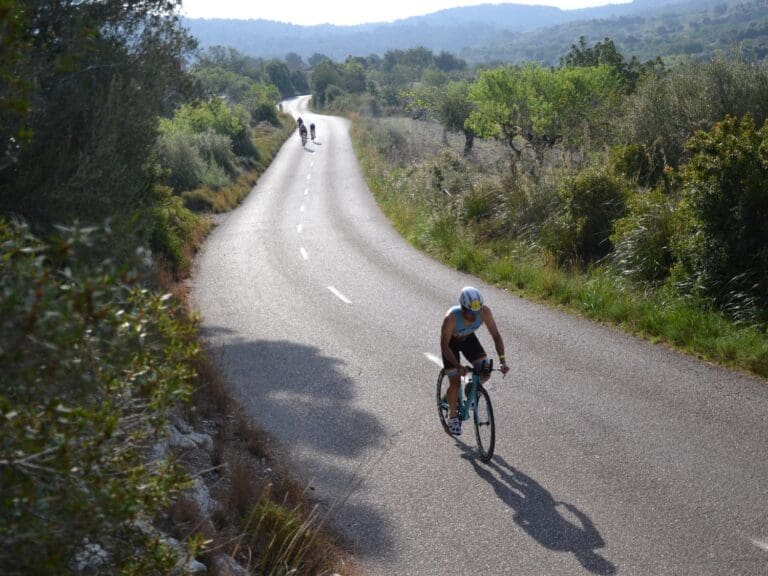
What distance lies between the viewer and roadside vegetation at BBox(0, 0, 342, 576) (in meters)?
2.65

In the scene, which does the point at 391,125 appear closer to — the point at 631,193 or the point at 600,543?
the point at 631,193

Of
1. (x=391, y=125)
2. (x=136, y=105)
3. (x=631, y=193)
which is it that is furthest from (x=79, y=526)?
(x=391, y=125)

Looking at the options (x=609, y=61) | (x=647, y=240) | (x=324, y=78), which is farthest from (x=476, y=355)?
(x=324, y=78)

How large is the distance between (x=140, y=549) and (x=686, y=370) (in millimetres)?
7782

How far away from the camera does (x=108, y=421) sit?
2.85m

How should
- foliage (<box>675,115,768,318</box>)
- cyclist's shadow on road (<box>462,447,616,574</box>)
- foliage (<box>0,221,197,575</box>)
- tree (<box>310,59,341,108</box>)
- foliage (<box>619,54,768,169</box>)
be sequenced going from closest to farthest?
foliage (<box>0,221,197,575</box>), cyclist's shadow on road (<box>462,447,616,574</box>), foliage (<box>675,115,768,318</box>), foliage (<box>619,54,768,169</box>), tree (<box>310,59,341,108</box>)

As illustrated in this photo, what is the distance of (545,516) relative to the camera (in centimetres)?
664

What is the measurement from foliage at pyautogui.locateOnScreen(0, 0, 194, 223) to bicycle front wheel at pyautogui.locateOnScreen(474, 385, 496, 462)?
4268 mm

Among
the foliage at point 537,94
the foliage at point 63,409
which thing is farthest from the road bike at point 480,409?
the foliage at point 537,94

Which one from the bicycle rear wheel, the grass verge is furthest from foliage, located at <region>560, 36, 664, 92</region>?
the bicycle rear wheel

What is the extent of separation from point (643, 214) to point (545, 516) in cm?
810

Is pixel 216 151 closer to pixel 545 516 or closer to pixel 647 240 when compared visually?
pixel 647 240

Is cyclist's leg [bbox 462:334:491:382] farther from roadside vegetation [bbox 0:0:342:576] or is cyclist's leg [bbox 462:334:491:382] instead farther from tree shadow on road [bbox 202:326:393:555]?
roadside vegetation [bbox 0:0:342:576]

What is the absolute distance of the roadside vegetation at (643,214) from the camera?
1089 cm
